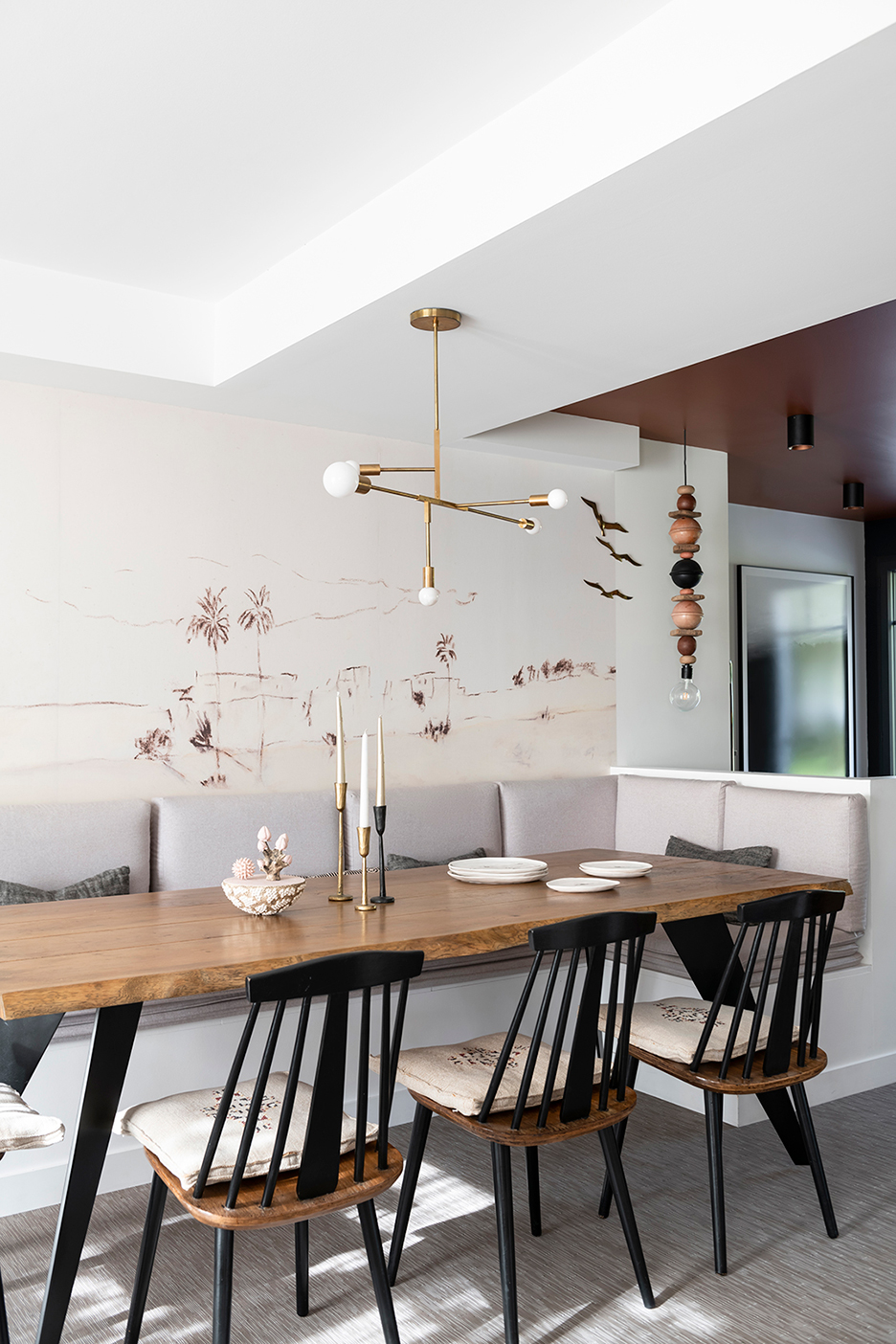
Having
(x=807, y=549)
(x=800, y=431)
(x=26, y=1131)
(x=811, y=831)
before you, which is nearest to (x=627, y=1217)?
(x=26, y=1131)

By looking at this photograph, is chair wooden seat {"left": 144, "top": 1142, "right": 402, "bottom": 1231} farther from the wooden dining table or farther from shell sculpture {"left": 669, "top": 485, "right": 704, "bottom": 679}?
shell sculpture {"left": 669, "top": 485, "right": 704, "bottom": 679}

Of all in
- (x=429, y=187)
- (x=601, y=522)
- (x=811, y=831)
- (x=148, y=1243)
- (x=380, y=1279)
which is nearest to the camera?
(x=380, y=1279)

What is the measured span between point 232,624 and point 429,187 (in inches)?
68.9

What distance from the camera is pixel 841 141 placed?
79.2 inches

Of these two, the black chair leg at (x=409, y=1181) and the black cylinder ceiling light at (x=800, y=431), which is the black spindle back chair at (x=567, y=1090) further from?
the black cylinder ceiling light at (x=800, y=431)

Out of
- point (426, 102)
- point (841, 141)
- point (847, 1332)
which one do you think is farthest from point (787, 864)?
point (426, 102)

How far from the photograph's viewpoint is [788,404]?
14.7ft

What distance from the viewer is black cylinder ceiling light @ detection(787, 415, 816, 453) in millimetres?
4648

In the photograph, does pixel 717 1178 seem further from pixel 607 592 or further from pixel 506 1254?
pixel 607 592

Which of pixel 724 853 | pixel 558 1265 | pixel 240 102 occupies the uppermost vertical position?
pixel 240 102

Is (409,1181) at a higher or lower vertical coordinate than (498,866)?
lower

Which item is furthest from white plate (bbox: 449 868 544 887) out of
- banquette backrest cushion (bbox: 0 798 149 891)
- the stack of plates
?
banquette backrest cushion (bbox: 0 798 149 891)

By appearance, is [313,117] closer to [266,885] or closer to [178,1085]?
[266,885]

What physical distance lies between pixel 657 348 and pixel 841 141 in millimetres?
1203
